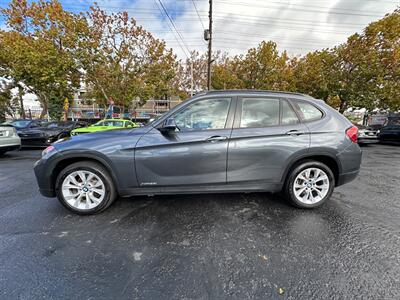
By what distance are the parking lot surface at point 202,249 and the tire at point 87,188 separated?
162 millimetres

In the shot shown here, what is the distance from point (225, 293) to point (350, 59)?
17.7 metres

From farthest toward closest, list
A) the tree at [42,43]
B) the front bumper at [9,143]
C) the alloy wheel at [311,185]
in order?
the tree at [42,43] < the front bumper at [9,143] < the alloy wheel at [311,185]

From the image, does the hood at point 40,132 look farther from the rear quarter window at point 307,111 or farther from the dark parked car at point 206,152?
the rear quarter window at point 307,111

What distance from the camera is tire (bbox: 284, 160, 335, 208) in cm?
276

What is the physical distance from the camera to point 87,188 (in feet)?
8.52

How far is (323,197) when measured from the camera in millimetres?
2812

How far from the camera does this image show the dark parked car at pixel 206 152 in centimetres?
247

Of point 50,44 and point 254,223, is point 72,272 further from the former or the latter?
point 50,44

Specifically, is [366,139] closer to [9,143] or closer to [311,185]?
[311,185]

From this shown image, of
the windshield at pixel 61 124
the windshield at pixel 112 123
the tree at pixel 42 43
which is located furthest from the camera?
the tree at pixel 42 43

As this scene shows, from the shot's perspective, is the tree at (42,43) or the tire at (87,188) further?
the tree at (42,43)

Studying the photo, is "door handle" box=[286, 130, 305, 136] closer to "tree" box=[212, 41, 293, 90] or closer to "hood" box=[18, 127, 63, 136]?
"hood" box=[18, 127, 63, 136]

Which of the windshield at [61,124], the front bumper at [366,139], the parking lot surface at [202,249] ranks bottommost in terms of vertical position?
the parking lot surface at [202,249]

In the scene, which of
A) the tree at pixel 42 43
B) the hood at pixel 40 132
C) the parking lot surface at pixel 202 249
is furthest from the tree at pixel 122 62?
the parking lot surface at pixel 202 249
